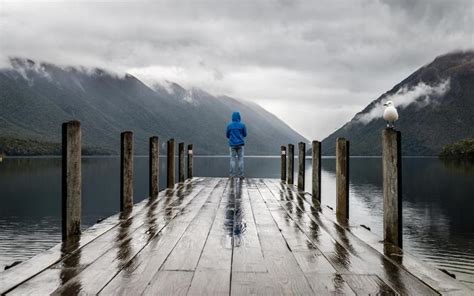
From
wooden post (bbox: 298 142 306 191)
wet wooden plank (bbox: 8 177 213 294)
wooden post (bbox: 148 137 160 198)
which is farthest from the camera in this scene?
wooden post (bbox: 298 142 306 191)

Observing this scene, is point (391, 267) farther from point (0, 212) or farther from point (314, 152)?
point (0, 212)

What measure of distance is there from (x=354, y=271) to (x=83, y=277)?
2818mm

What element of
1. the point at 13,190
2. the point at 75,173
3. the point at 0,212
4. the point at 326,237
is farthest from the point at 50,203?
the point at 326,237

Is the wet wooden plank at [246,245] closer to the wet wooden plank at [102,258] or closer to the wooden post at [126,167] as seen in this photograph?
the wet wooden plank at [102,258]

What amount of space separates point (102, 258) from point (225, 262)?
4.86 feet

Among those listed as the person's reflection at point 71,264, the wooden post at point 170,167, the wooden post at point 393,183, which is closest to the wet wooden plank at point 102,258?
the person's reflection at point 71,264

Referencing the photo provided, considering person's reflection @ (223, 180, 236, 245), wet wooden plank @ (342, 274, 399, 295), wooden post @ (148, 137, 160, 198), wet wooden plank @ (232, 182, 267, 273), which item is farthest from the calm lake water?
wooden post @ (148, 137, 160, 198)

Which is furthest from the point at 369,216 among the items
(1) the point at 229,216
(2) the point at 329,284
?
(2) the point at 329,284

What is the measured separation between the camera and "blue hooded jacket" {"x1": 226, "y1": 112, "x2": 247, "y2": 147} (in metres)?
17.4

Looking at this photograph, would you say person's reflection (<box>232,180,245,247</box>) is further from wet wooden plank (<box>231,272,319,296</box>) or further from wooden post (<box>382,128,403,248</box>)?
wooden post (<box>382,128,403,248</box>)

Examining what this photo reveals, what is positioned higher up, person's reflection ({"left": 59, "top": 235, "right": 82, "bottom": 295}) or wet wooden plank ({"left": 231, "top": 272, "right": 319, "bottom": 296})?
person's reflection ({"left": 59, "top": 235, "right": 82, "bottom": 295})

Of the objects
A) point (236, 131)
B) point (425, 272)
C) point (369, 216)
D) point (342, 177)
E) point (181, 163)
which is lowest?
point (369, 216)

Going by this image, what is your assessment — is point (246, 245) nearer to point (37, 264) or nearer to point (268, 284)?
point (268, 284)

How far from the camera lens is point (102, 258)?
18.1ft
